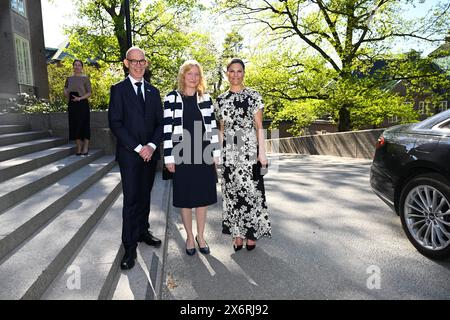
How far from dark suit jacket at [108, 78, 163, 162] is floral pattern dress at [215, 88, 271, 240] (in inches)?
28.3

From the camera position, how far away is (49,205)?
3.74m

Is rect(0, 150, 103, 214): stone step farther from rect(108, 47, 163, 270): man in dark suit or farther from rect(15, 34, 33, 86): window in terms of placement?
rect(15, 34, 33, 86): window

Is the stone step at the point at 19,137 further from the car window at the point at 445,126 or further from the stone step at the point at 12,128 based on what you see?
the car window at the point at 445,126

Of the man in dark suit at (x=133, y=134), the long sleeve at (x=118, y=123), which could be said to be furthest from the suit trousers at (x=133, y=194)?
the long sleeve at (x=118, y=123)

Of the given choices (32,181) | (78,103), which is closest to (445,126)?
(32,181)

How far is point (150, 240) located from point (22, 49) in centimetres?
1764

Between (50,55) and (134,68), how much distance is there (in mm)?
53152

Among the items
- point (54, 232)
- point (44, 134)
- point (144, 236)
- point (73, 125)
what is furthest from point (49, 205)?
point (44, 134)

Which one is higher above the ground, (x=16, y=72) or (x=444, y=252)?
(x=16, y=72)

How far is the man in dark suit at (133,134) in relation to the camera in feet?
10.5

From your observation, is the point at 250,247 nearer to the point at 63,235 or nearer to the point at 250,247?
the point at 250,247

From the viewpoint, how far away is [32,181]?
425cm

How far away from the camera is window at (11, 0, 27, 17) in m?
16.2
